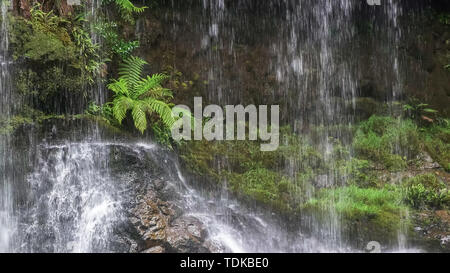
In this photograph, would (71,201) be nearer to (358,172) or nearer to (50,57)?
(50,57)

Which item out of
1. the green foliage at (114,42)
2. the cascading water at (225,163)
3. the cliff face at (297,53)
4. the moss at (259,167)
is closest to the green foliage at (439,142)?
the cliff face at (297,53)

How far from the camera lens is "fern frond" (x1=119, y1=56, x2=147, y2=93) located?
6.83 metres

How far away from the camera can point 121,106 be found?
20.9 ft

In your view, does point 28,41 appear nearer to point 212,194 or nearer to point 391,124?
point 212,194

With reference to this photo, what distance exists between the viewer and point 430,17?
925 cm

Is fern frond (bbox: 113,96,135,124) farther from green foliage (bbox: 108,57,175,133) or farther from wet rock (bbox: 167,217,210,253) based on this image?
wet rock (bbox: 167,217,210,253)

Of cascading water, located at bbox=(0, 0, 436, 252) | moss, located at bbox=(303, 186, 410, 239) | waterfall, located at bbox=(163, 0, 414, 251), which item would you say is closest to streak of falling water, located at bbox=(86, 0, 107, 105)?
cascading water, located at bbox=(0, 0, 436, 252)

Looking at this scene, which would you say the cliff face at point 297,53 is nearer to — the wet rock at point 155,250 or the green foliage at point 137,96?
the green foliage at point 137,96

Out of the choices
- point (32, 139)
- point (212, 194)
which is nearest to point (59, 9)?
point (32, 139)

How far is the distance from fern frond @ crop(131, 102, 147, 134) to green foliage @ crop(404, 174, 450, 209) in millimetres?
4488

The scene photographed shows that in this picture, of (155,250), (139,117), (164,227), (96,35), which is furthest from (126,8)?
(155,250)

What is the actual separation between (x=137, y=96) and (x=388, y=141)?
4.96 metres

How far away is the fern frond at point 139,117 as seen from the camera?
249 inches

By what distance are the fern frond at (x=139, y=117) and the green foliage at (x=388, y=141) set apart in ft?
14.1
